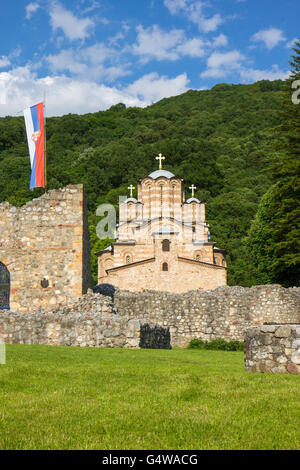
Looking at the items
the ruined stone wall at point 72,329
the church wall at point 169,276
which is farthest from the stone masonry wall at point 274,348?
the church wall at point 169,276

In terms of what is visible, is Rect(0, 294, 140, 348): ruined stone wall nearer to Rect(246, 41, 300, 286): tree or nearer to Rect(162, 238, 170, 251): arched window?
Rect(246, 41, 300, 286): tree

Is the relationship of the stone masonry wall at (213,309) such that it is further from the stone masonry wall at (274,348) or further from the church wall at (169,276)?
the church wall at (169,276)

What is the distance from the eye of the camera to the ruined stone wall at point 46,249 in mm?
12305

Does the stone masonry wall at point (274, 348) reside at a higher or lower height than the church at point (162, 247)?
lower

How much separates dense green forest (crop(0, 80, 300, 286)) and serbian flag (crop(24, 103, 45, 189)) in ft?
107

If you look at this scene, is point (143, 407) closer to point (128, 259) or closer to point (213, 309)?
point (213, 309)

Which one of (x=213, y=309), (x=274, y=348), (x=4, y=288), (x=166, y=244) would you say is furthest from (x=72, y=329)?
(x=166, y=244)

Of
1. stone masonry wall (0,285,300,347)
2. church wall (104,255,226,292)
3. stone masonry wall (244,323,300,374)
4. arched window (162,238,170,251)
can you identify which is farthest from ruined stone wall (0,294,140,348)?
arched window (162,238,170,251)

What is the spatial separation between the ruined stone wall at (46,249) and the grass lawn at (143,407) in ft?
17.6

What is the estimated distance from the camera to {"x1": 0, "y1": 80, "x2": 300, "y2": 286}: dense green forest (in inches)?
2307

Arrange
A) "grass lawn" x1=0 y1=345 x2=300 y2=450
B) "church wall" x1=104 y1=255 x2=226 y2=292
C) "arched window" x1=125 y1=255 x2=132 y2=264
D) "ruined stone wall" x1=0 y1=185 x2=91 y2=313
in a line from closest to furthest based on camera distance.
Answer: "grass lawn" x1=0 y1=345 x2=300 y2=450 < "ruined stone wall" x1=0 y1=185 x2=91 y2=313 < "church wall" x1=104 y1=255 x2=226 y2=292 < "arched window" x1=125 y1=255 x2=132 y2=264

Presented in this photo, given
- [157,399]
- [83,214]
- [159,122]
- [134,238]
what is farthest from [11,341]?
[159,122]

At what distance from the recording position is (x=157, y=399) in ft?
16.1
